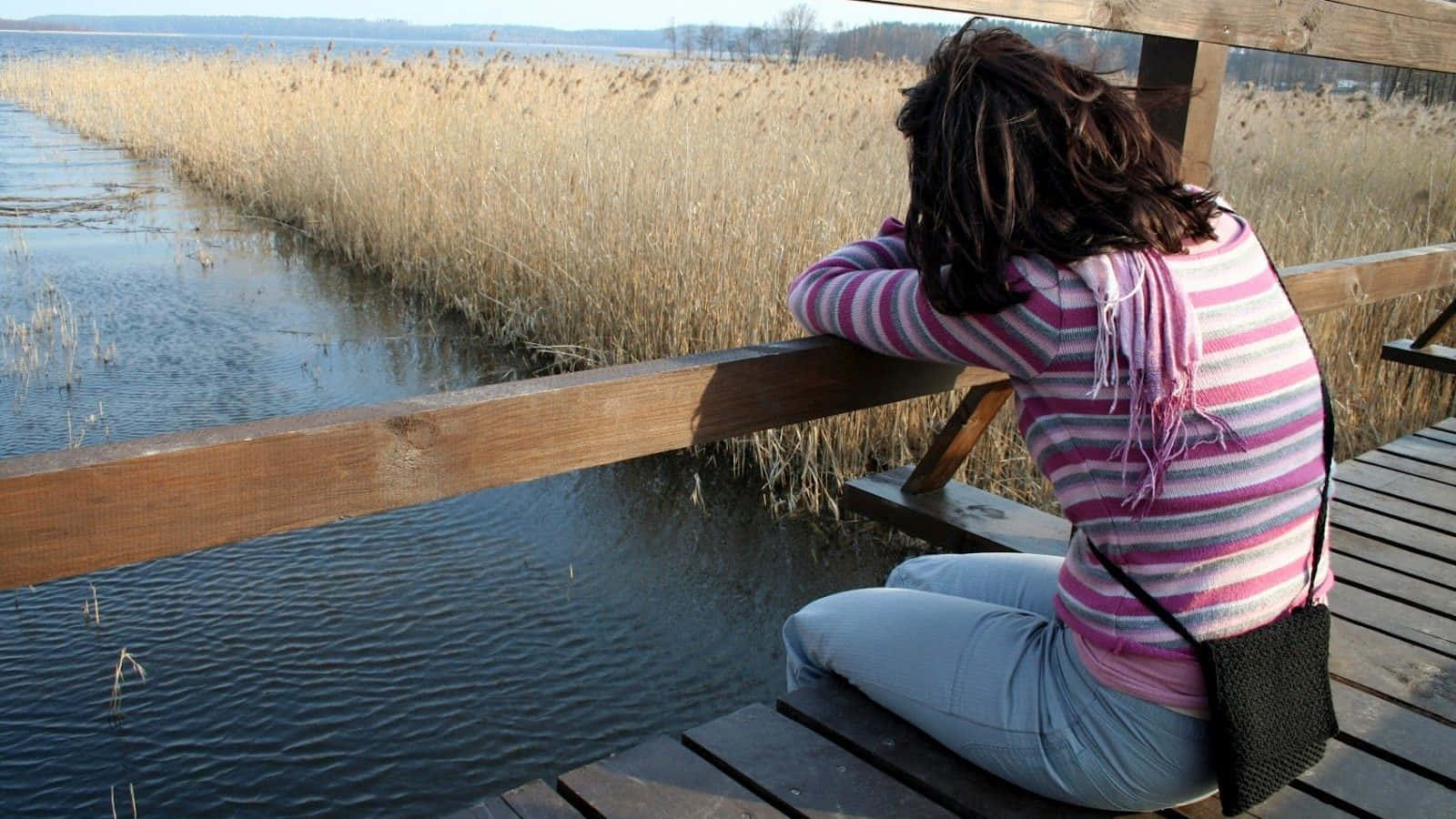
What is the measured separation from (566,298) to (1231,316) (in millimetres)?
4532

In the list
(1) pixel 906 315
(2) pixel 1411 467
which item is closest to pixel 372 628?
(1) pixel 906 315

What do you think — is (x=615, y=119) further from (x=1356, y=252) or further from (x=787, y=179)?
(x=1356, y=252)

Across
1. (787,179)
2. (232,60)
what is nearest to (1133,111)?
(787,179)

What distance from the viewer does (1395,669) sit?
1801 mm

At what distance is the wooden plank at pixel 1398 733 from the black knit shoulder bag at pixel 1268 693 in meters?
0.22

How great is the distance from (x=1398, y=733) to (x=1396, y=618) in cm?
45

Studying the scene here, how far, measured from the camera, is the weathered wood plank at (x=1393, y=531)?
2.32m

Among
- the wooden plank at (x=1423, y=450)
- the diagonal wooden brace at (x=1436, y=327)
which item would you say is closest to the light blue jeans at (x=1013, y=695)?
the wooden plank at (x=1423, y=450)

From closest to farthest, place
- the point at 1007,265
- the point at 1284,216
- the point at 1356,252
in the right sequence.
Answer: the point at 1007,265 < the point at 1356,252 < the point at 1284,216

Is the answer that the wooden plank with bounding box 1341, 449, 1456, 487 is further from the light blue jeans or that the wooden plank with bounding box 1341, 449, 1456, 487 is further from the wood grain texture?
the light blue jeans

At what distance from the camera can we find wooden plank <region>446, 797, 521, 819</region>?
52.4 inches

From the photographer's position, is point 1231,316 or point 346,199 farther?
point 346,199

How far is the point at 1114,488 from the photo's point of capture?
4.27 feet

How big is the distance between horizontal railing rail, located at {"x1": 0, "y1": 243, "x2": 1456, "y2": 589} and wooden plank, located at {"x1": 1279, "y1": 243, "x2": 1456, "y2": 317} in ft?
3.38
